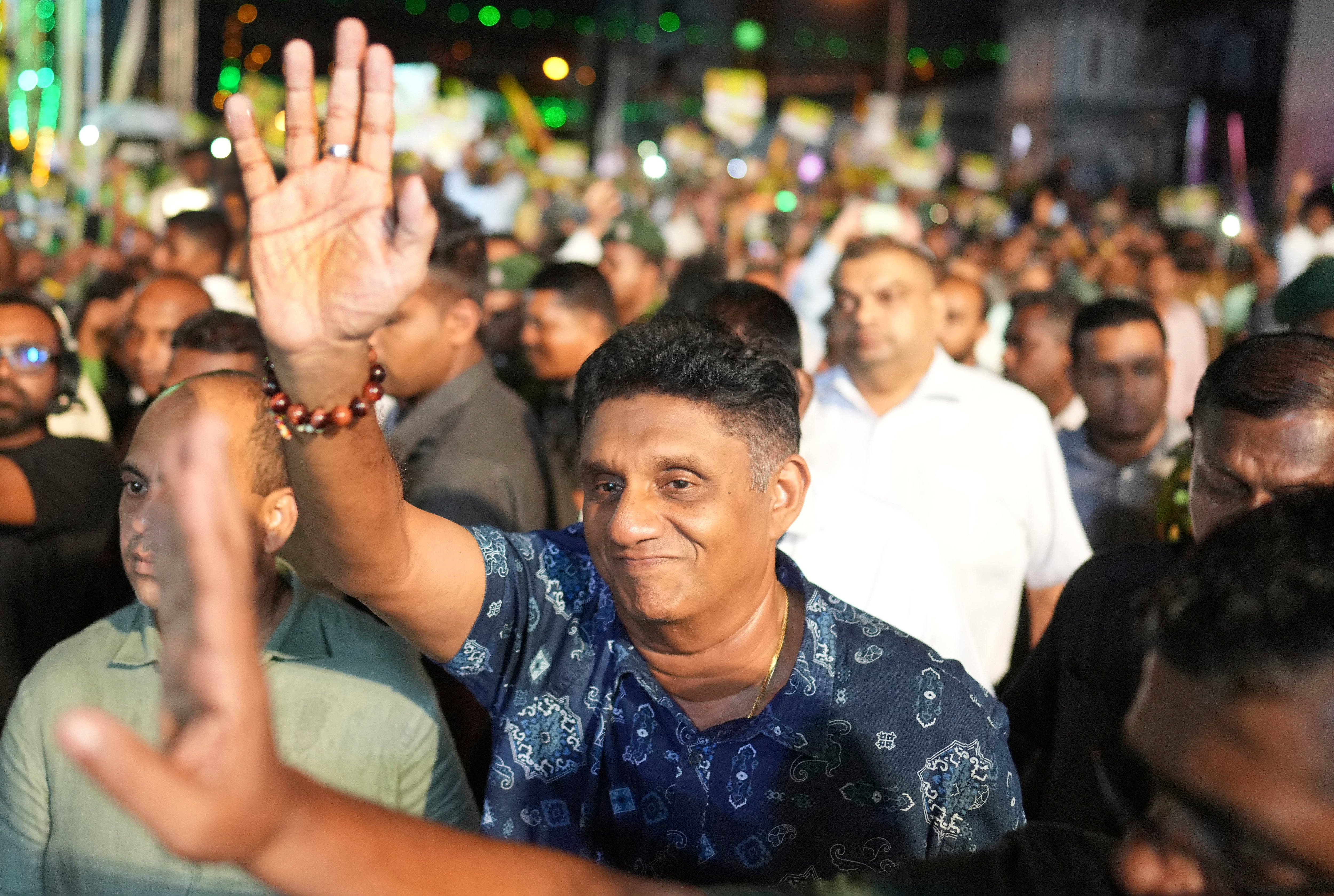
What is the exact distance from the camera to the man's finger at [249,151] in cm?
157

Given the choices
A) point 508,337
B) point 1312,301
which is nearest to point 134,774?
point 1312,301

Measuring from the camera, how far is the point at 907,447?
381cm

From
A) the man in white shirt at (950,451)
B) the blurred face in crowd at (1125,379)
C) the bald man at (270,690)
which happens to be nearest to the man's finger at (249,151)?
the bald man at (270,690)

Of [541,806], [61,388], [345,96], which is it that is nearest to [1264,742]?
[541,806]

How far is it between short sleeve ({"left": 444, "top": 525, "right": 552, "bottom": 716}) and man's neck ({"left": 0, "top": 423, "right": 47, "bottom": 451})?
1.83 m

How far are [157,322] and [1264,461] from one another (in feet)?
11.4

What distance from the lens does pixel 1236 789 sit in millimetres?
994

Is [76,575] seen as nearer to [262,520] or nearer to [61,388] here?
[61,388]

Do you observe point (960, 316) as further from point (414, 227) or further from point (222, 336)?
point (414, 227)

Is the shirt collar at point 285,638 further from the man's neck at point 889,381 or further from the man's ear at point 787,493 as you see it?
the man's neck at point 889,381

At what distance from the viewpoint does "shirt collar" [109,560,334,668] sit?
6.79 feet

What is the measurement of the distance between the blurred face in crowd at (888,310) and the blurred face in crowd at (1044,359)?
1.49 meters

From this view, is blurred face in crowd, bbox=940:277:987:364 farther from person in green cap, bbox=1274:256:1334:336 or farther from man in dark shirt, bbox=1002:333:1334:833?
man in dark shirt, bbox=1002:333:1334:833

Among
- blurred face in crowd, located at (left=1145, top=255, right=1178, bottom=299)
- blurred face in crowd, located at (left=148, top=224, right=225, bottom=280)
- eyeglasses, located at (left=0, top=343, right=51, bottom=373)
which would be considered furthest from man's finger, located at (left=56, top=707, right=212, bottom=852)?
blurred face in crowd, located at (left=1145, top=255, right=1178, bottom=299)
